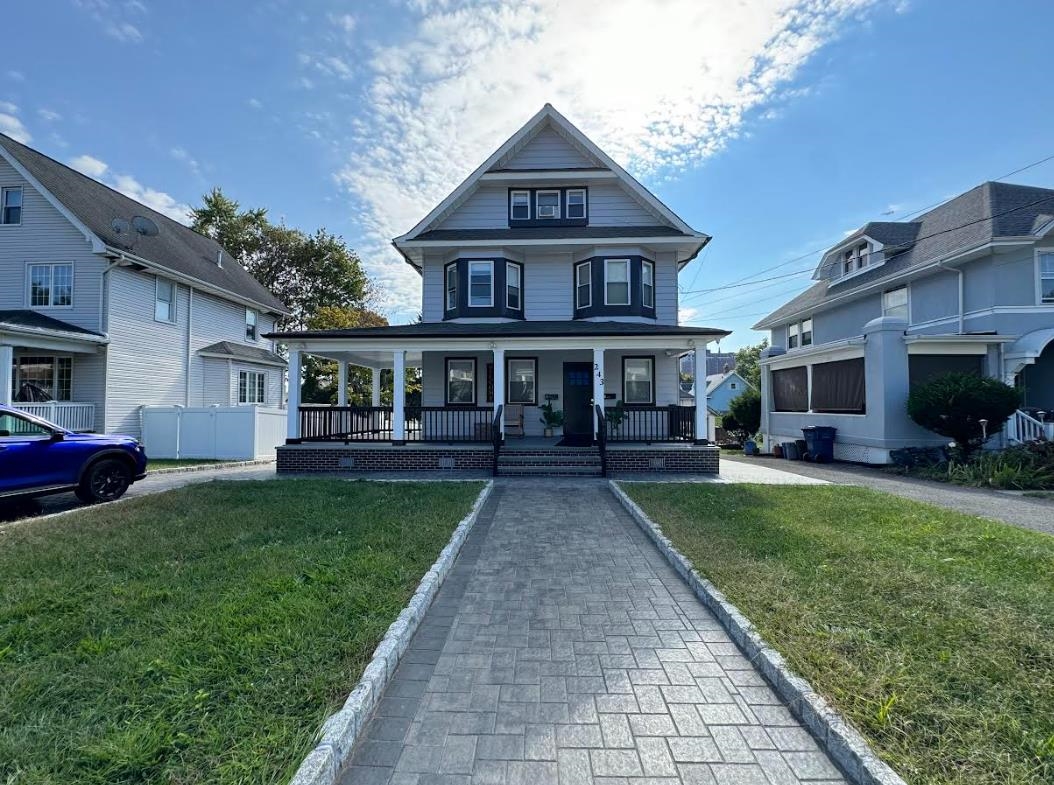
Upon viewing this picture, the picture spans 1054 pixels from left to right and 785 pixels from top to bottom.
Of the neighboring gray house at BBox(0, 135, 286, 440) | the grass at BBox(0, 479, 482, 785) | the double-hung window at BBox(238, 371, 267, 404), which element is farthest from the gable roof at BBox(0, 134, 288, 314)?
the grass at BBox(0, 479, 482, 785)

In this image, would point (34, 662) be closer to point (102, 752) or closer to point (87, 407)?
point (102, 752)

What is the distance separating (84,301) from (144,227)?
377 cm

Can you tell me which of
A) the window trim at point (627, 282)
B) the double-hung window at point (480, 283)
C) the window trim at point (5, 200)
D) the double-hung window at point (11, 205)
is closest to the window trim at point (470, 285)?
the double-hung window at point (480, 283)

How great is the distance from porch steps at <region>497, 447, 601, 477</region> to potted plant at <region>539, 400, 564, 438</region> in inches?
82.0

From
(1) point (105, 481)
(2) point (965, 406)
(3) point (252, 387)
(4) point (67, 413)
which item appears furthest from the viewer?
(3) point (252, 387)

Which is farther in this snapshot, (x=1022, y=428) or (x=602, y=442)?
(x=1022, y=428)

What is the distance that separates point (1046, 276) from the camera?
14.5m

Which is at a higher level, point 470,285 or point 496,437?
point 470,285

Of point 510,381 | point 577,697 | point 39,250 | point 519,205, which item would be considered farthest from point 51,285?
point 577,697

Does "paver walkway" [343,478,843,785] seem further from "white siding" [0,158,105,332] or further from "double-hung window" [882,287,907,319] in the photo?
"double-hung window" [882,287,907,319]

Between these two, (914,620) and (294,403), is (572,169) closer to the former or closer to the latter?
(294,403)

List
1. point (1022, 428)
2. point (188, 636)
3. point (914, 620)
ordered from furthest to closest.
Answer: point (1022, 428), point (914, 620), point (188, 636)

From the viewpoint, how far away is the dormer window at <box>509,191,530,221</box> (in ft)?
50.8

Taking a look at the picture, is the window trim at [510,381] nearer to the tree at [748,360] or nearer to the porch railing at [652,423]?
the porch railing at [652,423]
